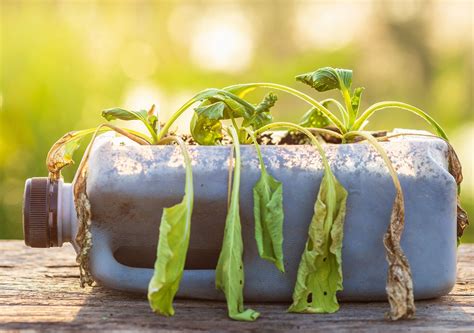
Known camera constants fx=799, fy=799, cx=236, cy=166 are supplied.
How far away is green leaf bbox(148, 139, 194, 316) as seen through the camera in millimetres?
731

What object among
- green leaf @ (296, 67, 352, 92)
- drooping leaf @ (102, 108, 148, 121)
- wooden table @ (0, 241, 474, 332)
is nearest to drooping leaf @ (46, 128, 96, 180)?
drooping leaf @ (102, 108, 148, 121)

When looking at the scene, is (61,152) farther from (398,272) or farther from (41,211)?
(398,272)

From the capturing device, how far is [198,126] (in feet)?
2.96

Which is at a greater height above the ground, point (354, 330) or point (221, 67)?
point (221, 67)

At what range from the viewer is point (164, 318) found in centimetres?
78

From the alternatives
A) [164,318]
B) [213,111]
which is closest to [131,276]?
[164,318]

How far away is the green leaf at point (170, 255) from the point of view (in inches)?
28.8

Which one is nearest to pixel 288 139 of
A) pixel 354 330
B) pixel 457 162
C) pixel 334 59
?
pixel 457 162

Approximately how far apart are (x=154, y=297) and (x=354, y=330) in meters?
0.19

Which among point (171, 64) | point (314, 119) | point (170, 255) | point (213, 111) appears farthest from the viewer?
point (171, 64)

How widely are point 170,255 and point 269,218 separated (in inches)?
4.6

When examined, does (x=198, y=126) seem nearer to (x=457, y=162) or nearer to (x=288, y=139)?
(x=288, y=139)

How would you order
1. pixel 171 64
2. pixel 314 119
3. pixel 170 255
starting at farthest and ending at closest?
pixel 171 64 → pixel 314 119 → pixel 170 255

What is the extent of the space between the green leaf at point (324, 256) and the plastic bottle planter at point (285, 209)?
2 cm
